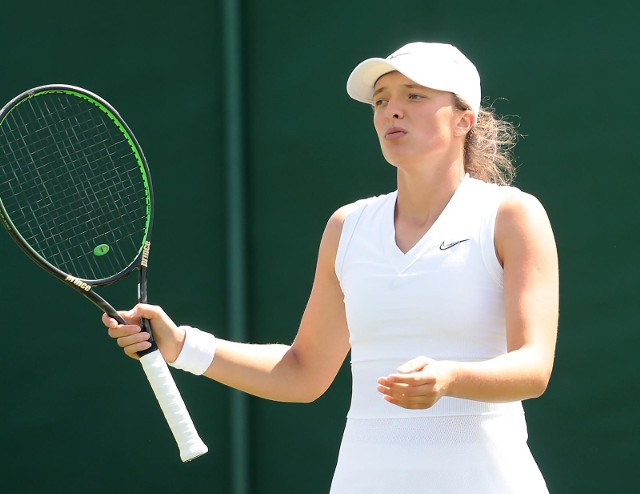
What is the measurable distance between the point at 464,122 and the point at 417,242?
11.5 inches

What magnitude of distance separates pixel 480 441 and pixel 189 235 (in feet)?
6.68

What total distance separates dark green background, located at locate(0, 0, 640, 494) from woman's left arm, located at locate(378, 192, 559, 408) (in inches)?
50.3

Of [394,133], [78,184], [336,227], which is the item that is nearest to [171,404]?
[336,227]

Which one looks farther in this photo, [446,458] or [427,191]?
[427,191]

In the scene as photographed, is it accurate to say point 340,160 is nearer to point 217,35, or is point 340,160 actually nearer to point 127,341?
point 217,35

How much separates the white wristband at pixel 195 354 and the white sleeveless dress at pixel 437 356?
1.21 ft

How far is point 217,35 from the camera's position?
406cm

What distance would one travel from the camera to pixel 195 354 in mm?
2549

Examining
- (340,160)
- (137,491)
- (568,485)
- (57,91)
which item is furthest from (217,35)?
(568,485)

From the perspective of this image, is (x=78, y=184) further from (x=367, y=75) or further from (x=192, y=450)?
(x=367, y=75)

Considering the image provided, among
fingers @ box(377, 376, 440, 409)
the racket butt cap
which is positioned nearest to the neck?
→ fingers @ box(377, 376, 440, 409)

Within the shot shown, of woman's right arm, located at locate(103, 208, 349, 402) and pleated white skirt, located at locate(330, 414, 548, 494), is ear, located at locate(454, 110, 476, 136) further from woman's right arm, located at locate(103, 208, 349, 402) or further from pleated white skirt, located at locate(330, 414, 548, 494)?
pleated white skirt, located at locate(330, 414, 548, 494)

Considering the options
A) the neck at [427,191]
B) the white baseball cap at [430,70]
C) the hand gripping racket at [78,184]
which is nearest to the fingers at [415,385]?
the neck at [427,191]

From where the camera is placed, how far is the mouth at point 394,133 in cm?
236
